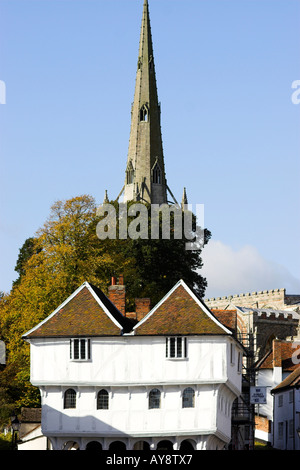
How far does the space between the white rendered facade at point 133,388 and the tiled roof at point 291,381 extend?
14.5 metres

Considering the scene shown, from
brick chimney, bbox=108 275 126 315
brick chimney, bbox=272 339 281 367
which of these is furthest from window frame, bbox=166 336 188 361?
brick chimney, bbox=272 339 281 367

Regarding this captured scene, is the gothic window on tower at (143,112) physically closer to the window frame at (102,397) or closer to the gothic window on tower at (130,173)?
the gothic window on tower at (130,173)

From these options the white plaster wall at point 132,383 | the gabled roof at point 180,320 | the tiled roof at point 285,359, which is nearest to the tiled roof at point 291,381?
the tiled roof at point 285,359

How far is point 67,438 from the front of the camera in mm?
58438

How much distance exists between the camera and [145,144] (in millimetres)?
135500

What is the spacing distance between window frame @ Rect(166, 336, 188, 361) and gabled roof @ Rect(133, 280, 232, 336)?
45 centimetres

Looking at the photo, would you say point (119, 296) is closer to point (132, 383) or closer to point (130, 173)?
point (132, 383)

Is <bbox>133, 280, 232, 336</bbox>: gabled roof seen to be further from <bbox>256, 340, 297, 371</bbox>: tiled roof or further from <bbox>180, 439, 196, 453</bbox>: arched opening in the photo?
<bbox>256, 340, 297, 371</bbox>: tiled roof

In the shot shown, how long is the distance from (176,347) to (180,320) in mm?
1396

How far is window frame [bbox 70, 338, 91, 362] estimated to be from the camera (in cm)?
5972

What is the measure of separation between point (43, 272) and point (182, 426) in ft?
68.9

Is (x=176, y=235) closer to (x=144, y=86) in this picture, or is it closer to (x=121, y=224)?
(x=121, y=224)

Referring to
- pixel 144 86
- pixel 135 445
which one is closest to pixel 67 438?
pixel 135 445

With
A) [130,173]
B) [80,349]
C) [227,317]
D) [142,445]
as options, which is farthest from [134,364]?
[130,173]
